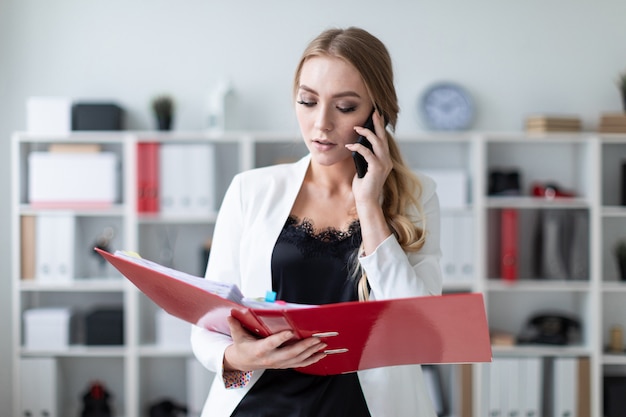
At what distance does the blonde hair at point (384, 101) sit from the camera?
1476 mm

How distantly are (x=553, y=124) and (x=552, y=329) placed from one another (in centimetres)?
113

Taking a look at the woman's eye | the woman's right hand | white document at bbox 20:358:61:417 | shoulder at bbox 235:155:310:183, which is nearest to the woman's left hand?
the woman's eye

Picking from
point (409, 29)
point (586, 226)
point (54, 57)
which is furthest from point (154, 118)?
point (586, 226)

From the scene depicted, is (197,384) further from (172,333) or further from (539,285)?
(539,285)

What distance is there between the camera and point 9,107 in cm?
416

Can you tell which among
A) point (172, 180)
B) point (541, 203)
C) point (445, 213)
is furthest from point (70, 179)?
point (541, 203)

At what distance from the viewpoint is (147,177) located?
12.7 feet

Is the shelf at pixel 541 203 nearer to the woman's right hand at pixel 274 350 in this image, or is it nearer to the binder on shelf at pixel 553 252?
the binder on shelf at pixel 553 252

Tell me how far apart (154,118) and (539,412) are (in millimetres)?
2647

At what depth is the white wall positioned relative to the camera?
4137 millimetres

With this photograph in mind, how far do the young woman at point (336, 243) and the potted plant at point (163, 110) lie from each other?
246 centimetres

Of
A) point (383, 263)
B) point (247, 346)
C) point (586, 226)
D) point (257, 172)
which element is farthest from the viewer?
point (586, 226)

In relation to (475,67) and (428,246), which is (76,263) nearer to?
(475,67)

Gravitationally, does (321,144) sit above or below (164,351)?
above
